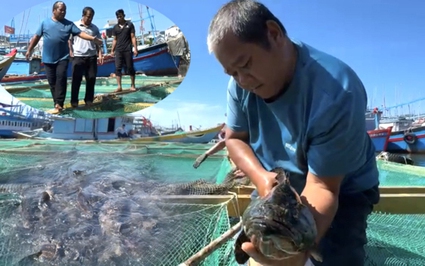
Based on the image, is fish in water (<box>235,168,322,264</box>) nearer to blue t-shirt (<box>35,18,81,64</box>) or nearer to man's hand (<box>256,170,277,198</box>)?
man's hand (<box>256,170,277,198</box>)

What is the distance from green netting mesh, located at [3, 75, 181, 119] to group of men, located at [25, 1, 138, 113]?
121mm

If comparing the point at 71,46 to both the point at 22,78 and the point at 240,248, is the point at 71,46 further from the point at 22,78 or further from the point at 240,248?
the point at 240,248

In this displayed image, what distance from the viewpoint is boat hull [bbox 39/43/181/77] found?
711cm

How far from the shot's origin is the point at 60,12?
6.12 meters

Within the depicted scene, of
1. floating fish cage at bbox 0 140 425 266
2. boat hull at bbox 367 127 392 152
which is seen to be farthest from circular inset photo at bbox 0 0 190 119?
boat hull at bbox 367 127 392 152

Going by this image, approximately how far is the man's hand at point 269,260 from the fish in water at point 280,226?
1.2 inches

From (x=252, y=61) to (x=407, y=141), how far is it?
28.1m

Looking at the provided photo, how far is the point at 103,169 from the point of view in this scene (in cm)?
513

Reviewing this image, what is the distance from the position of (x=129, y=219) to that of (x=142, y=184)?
107 centimetres

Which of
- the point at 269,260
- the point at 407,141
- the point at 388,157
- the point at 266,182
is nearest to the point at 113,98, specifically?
the point at 388,157

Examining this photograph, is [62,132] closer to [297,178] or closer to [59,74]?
[59,74]

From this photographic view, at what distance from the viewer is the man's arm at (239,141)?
1652 mm

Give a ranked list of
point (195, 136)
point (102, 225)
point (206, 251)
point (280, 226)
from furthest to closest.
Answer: point (195, 136) → point (102, 225) → point (206, 251) → point (280, 226)

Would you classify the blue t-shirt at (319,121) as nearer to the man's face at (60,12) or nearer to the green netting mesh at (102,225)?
the green netting mesh at (102,225)
